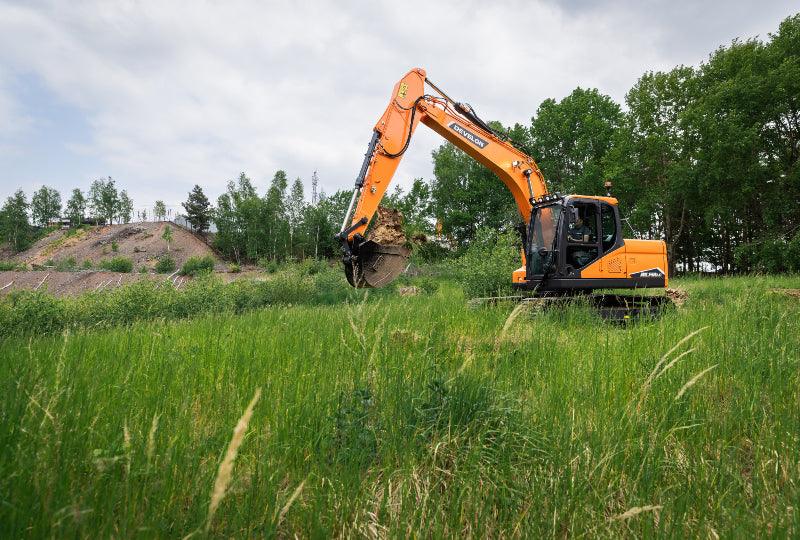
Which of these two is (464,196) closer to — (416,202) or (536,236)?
(416,202)

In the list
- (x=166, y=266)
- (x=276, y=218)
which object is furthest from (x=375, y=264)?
(x=276, y=218)

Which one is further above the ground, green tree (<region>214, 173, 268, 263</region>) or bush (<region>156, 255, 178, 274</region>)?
green tree (<region>214, 173, 268, 263</region>)

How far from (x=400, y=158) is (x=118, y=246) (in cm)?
5712

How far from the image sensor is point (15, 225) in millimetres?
57562

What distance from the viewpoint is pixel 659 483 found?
186 cm

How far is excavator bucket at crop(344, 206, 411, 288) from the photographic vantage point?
7.48 meters

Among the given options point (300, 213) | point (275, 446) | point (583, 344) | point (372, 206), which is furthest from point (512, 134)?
point (275, 446)

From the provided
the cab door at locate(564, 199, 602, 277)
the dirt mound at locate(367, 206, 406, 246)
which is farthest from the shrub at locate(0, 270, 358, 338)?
the cab door at locate(564, 199, 602, 277)

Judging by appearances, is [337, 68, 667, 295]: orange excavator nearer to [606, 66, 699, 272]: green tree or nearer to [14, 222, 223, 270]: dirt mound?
[606, 66, 699, 272]: green tree

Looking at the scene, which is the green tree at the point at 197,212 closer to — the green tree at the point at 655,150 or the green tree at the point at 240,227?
the green tree at the point at 240,227

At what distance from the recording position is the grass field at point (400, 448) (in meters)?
1.33

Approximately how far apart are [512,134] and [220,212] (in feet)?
131

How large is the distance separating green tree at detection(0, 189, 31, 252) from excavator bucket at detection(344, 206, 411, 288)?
73.6 meters

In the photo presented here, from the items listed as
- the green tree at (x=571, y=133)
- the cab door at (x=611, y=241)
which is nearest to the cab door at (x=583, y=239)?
the cab door at (x=611, y=241)
